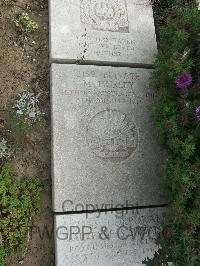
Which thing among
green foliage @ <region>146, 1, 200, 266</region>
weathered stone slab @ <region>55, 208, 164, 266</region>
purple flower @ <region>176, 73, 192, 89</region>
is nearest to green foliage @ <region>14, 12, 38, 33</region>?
green foliage @ <region>146, 1, 200, 266</region>

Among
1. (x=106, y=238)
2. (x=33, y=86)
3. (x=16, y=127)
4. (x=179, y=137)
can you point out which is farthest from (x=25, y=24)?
(x=106, y=238)

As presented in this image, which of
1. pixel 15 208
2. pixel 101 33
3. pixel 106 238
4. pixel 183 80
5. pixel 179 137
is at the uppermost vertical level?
pixel 101 33

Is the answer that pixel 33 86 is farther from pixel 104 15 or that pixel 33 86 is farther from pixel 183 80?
pixel 183 80

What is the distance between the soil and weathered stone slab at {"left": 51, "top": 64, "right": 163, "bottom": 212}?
232 millimetres

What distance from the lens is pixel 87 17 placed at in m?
3.63

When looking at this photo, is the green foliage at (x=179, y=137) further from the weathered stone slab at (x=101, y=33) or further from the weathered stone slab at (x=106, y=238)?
the weathered stone slab at (x=101, y=33)

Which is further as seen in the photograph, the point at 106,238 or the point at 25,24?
the point at 25,24

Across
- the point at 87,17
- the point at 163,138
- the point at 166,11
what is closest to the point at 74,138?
the point at 163,138

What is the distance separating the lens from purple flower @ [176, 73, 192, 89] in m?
2.79

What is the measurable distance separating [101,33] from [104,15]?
200mm

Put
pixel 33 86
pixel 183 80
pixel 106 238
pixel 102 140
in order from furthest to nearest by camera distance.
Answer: pixel 33 86 < pixel 102 140 < pixel 106 238 < pixel 183 80

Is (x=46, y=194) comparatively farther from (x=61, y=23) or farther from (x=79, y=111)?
(x=61, y=23)

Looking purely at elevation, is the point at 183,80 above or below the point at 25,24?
below

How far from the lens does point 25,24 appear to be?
12.3 ft
